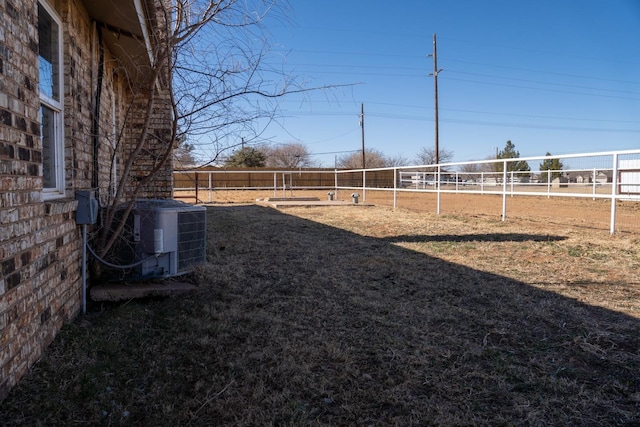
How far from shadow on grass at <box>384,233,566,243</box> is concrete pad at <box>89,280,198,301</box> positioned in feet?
14.1

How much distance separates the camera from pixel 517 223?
356 inches

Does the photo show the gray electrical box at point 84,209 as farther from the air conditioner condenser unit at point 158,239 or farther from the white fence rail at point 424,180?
the white fence rail at point 424,180

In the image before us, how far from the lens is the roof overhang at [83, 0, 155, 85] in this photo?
367 cm

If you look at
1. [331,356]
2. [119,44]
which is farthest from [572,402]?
[119,44]

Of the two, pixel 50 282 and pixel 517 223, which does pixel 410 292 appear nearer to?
pixel 50 282

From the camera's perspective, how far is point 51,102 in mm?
2971

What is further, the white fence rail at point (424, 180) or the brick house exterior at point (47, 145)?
the white fence rail at point (424, 180)

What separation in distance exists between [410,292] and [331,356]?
5.45 feet

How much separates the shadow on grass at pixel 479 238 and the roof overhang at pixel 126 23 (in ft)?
15.3

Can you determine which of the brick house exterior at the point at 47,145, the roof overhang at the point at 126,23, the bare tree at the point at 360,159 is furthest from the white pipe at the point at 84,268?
the bare tree at the point at 360,159

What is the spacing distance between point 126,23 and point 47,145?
159 cm

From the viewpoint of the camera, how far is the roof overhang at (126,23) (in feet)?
12.0

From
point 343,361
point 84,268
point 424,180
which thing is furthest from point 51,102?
point 424,180

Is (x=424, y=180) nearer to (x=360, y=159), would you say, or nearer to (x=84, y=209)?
(x=84, y=209)
